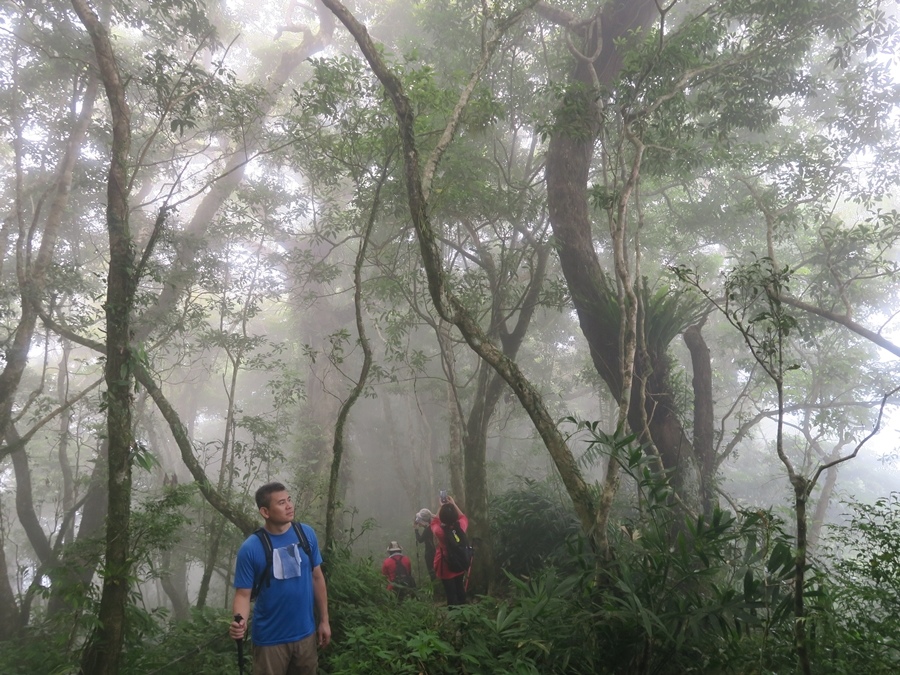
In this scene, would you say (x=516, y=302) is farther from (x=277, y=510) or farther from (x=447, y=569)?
(x=277, y=510)

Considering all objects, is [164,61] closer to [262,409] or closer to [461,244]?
[461,244]

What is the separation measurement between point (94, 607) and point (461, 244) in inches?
238

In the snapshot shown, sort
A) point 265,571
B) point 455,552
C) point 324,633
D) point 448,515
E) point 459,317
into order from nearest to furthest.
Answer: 1. point 265,571
2. point 324,633
3. point 459,317
4. point 455,552
5. point 448,515

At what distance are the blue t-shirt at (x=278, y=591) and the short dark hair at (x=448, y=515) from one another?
2459 millimetres

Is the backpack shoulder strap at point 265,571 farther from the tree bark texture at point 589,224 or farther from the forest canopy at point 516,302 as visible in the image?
the tree bark texture at point 589,224

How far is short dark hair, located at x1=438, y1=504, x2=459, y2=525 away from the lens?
209 inches

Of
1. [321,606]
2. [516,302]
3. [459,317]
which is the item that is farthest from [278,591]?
[516,302]

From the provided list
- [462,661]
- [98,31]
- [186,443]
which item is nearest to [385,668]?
[462,661]

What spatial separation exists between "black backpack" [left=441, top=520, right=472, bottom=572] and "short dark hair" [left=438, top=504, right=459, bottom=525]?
0.15 ft

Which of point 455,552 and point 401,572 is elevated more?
point 455,552

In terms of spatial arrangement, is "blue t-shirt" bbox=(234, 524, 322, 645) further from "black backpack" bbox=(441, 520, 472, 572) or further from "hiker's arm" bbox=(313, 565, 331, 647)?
"black backpack" bbox=(441, 520, 472, 572)

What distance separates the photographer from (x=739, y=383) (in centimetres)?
1908

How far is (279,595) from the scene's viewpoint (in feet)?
9.33

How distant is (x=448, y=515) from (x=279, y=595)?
266cm
